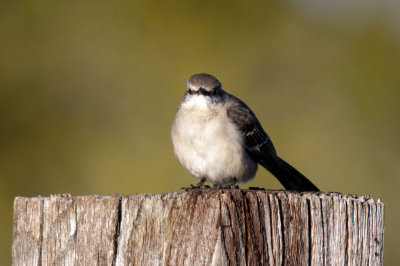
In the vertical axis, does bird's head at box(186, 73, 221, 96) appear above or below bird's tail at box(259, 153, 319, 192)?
above

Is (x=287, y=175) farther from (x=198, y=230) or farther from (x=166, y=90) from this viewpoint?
(x=166, y=90)

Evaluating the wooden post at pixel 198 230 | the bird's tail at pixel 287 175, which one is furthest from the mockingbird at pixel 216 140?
the wooden post at pixel 198 230

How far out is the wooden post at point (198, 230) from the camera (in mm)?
Result: 3523

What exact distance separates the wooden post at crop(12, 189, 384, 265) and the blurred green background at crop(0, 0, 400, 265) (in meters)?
8.15

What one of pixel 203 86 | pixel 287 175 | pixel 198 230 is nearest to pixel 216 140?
pixel 203 86

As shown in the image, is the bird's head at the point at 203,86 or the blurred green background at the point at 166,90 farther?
the blurred green background at the point at 166,90

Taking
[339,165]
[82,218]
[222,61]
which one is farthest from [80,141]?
[82,218]

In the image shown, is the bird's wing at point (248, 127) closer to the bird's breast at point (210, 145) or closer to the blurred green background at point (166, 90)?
the bird's breast at point (210, 145)

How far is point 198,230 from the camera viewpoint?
3518mm

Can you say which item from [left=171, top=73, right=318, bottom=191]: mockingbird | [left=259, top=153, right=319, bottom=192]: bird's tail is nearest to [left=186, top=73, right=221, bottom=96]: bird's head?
[left=171, top=73, right=318, bottom=191]: mockingbird

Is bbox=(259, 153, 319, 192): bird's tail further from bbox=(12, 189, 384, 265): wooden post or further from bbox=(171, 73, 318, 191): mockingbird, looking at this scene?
bbox=(12, 189, 384, 265): wooden post

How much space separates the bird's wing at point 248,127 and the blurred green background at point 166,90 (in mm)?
4550

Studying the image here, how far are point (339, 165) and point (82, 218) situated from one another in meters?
9.90

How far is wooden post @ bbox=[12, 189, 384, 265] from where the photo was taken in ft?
11.6
